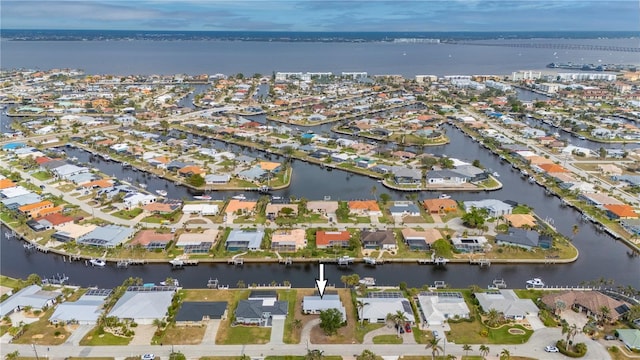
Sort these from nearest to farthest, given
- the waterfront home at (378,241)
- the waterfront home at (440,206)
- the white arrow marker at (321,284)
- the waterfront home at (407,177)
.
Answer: the white arrow marker at (321,284), the waterfront home at (378,241), the waterfront home at (440,206), the waterfront home at (407,177)

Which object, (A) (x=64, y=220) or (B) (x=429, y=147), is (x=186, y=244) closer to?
(A) (x=64, y=220)

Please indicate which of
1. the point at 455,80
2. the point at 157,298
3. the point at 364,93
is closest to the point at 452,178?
the point at 157,298

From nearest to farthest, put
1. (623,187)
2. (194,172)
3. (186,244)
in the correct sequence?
(186,244) < (623,187) < (194,172)

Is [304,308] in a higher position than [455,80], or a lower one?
lower

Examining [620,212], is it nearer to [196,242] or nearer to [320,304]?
[320,304]

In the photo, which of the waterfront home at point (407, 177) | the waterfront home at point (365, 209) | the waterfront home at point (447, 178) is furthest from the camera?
the waterfront home at point (407, 177)

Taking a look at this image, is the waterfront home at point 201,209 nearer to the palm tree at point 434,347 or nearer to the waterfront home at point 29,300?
the waterfront home at point 29,300

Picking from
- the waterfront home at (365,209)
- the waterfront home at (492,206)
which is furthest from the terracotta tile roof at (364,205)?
the waterfront home at (492,206)
